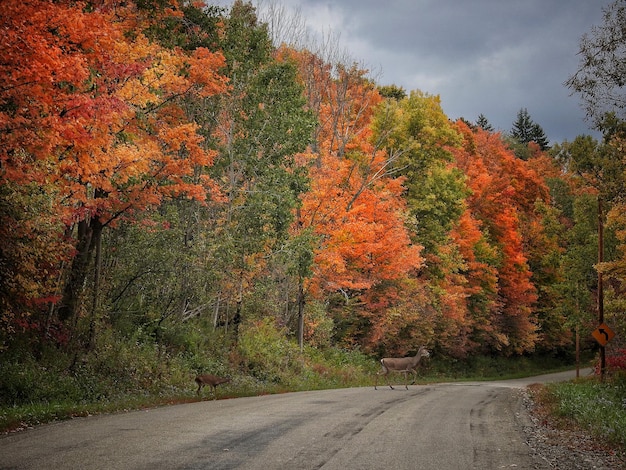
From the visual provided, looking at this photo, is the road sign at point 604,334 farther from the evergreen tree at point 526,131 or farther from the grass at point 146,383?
the evergreen tree at point 526,131

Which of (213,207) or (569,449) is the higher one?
(213,207)

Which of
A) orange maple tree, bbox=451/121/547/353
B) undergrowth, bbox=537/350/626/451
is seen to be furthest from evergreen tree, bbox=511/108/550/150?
undergrowth, bbox=537/350/626/451

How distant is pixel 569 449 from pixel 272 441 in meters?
5.52

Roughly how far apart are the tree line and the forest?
0.08 meters

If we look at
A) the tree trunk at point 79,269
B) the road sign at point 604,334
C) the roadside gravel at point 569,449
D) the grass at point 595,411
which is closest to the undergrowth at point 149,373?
the tree trunk at point 79,269

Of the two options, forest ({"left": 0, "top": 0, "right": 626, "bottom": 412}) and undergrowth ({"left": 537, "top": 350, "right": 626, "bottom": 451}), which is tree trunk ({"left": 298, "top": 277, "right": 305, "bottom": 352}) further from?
undergrowth ({"left": 537, "top": 350, "right": 626, "bottom": 451})

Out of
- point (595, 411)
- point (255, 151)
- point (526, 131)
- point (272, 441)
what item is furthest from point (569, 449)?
point (526, 131)

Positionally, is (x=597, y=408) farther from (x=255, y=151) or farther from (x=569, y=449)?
(x=255, y=151)

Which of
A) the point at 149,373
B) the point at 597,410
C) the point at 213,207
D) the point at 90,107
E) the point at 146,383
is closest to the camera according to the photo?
the point at 90,107

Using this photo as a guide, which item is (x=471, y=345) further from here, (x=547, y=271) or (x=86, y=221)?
(x=86, y=221)

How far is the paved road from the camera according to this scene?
7719 mm

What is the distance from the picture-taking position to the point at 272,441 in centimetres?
935

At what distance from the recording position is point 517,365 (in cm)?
5394

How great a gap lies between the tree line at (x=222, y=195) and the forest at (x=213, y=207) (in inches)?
3.2
